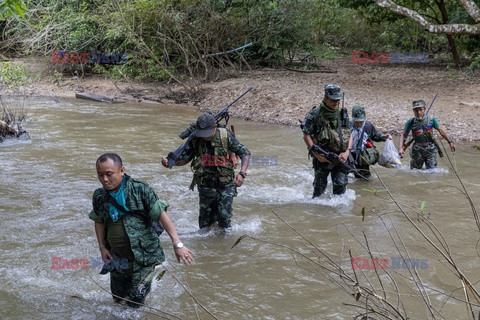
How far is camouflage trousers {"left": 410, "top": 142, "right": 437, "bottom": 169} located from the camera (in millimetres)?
8461

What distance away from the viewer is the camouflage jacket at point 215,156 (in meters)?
5.49

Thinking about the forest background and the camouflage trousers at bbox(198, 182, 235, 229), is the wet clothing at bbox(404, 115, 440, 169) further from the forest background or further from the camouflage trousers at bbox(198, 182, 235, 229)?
the forest background

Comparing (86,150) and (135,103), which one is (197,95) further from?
(86,150)

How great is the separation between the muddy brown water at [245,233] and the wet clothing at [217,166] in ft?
1.67

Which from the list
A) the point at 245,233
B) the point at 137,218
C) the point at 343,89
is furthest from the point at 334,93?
the point at 343,89

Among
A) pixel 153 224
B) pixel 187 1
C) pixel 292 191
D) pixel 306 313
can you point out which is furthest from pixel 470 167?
pixel 187 1

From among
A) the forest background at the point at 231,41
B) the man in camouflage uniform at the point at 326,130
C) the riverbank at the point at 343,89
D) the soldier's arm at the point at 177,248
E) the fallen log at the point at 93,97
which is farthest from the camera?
the fallen log at the point at 93,97

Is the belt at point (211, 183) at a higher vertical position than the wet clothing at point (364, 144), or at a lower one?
higher

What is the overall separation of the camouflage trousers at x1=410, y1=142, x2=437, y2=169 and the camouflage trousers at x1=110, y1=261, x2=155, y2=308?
5999mm

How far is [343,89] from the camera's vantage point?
50.8ft

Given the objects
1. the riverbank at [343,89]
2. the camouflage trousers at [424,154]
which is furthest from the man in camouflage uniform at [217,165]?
the riverbank at [343,89]

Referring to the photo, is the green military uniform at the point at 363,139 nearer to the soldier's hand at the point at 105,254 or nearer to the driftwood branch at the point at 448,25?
the soldier's hand at the point at 105,254

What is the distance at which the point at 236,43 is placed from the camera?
18.9m

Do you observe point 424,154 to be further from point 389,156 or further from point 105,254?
point 105,254
